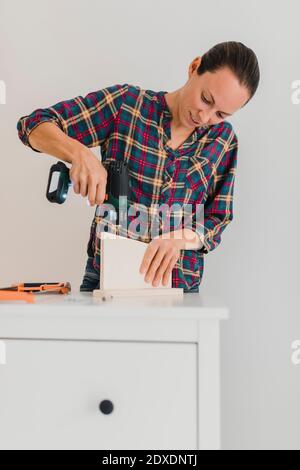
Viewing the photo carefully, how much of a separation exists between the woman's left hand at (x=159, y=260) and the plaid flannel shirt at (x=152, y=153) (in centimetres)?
16

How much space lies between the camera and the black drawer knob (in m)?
0.82

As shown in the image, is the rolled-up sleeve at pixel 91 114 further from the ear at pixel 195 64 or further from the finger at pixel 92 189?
the finger at pixel 92 189

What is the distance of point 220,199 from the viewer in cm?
126

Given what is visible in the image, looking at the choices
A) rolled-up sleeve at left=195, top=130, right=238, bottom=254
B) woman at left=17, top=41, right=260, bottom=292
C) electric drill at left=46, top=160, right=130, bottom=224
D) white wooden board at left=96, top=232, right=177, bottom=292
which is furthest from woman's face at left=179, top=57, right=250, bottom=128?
white wooden board at left=96, top=232, right=177, bottom=292

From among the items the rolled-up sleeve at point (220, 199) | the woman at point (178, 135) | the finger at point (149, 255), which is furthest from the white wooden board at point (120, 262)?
the rolled-up sleeve at point (220, 199)

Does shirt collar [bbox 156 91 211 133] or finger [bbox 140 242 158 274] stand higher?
shirt collar [bbox 156 91 211 133]

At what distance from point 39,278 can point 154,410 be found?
924 millimetres

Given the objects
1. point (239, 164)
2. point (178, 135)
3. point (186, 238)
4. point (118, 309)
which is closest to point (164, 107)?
point (178, 135)

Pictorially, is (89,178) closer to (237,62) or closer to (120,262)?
(120,262)

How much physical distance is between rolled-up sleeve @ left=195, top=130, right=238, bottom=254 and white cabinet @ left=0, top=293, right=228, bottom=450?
41 centimetres

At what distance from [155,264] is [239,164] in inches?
27.0

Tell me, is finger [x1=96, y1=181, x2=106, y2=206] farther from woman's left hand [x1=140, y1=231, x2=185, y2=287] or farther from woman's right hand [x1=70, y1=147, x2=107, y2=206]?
woman's left hand [x1=140, y1=231, x2=185, y2=287]

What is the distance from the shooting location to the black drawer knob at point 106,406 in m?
0.82
